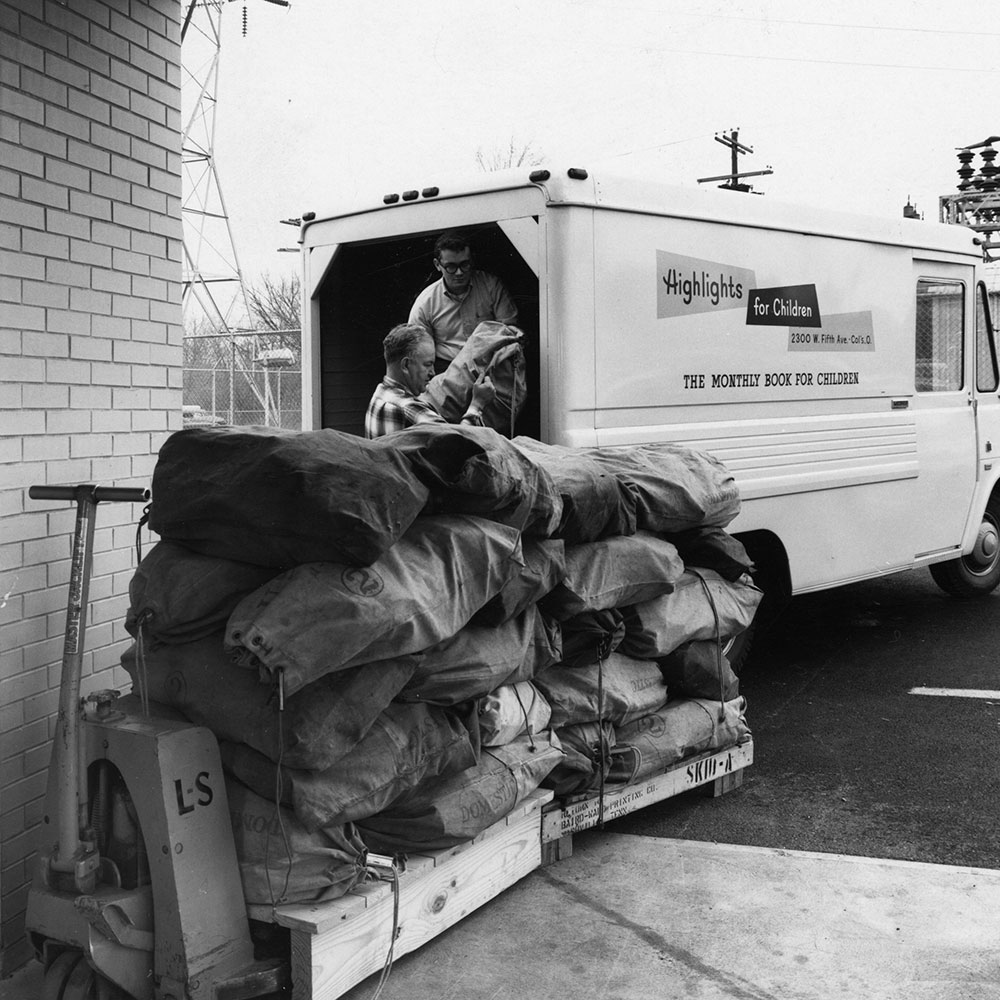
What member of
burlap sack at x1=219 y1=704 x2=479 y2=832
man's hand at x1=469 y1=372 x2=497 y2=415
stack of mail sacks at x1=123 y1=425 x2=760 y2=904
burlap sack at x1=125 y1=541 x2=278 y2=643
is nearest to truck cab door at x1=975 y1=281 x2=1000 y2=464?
man's hand at x1=469 y1=372 x2=497 y2=415

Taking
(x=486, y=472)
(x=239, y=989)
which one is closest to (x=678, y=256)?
(x=486, y=472)

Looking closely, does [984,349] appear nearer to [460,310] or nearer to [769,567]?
[769,567]

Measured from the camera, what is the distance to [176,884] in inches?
115

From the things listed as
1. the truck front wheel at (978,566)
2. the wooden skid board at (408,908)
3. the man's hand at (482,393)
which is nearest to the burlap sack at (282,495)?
the wooden skid board at (408,908)

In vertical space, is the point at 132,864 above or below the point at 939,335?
below

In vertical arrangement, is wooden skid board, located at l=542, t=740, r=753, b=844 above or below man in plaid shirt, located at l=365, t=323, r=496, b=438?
below

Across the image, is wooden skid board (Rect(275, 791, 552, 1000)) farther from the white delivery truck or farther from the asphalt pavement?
the white delivery truck

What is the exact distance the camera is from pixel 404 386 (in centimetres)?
569

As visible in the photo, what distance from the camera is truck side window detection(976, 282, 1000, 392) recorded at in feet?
27.2

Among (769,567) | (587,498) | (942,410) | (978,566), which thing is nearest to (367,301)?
(769,567)

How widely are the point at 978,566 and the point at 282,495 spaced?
7.33 metres

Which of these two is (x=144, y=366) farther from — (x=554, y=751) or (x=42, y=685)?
(x=554, y=751)

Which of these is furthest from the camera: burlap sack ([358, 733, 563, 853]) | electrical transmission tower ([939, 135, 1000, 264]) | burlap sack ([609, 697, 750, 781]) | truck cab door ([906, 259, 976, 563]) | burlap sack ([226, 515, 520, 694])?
electrical transmission tower ([939, 135, 1000, 264])

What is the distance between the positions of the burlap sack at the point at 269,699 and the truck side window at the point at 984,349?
20.9 feet
